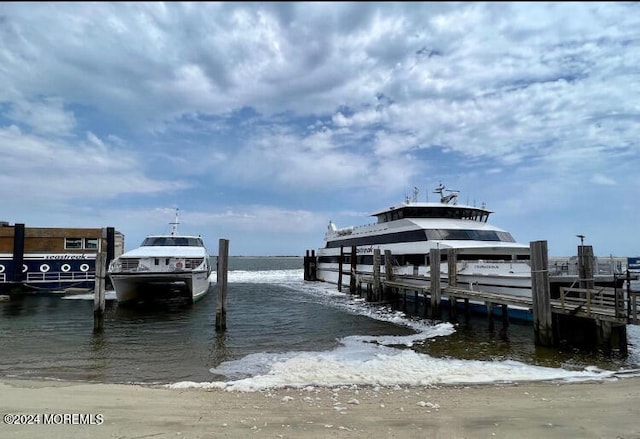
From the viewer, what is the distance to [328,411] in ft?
20.6

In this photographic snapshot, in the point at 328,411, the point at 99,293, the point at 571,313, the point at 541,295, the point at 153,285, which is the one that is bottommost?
the point at 328,411

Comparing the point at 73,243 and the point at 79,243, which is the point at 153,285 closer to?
the point at 79,243

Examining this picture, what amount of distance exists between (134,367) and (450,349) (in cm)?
842

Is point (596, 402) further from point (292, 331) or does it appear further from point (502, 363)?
point (292, 331)

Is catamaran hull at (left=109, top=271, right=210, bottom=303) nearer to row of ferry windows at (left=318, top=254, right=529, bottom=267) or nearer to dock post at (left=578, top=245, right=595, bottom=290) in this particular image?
row of ferry windows at (left=318, top=254, right=529, bottom=267)

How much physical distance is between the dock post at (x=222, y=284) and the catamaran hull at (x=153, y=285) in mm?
6024

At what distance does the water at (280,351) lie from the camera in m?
8.75

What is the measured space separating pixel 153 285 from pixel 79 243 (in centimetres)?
856

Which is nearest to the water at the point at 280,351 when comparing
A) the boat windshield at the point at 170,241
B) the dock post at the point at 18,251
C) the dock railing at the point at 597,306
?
the dock railing at the point at 597,306

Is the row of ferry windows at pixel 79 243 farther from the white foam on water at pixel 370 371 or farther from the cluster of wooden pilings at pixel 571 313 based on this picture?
the cluster of wooden pilings at pixel 571 313

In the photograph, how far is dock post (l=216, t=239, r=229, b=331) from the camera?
14.3m

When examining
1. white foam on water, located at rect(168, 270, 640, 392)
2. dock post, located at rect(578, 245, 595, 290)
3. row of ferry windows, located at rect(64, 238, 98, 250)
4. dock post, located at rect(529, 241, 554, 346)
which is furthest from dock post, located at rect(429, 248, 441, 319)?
row of ferry windows, located at rect(64, 238, 98, 250)

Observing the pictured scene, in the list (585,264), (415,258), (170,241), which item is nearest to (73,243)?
(170,241)

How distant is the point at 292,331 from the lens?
14.7 meters
